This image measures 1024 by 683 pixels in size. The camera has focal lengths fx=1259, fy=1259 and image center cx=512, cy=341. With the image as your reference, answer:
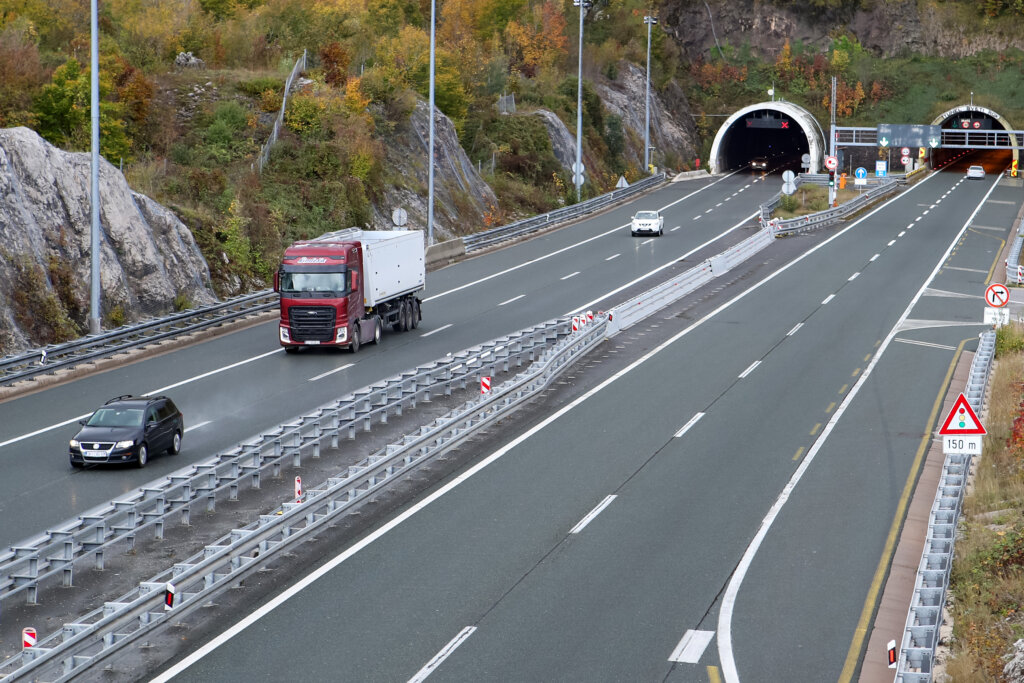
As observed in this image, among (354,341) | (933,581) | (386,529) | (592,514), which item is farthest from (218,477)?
(354,341)

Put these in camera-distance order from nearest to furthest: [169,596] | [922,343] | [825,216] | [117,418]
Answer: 1. [169,596]
2. [117,418]
3. [922,343]
4. [825,216]

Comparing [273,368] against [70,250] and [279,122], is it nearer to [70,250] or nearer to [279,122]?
[70,250]

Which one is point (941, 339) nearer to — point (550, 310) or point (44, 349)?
point (550, 310)

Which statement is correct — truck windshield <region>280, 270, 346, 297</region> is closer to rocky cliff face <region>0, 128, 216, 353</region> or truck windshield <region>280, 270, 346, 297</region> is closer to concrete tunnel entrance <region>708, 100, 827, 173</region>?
rocky cliff face <region>0, 128, 216, 353</region>

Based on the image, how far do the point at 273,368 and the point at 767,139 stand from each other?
326 feet

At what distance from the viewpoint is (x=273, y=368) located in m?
35.4

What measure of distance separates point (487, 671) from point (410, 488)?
8807 mm

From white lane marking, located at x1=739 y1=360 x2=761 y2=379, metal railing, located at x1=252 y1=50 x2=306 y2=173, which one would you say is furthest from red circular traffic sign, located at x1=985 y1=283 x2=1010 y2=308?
metal railing, located at x1=252 y1=50 x2=306 y2=173

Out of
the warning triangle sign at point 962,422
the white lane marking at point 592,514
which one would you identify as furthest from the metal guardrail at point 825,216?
the warning triangle sign at point 962,422

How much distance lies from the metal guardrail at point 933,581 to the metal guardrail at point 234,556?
9.39m

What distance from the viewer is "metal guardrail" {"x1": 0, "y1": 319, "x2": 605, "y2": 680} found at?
588 inches

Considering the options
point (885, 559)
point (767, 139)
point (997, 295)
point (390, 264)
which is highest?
point (767, 139)

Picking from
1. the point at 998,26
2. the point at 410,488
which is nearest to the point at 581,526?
the point at 410,488

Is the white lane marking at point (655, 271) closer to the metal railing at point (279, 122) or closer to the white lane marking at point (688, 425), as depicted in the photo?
the white lane marking at point (688, 425)
